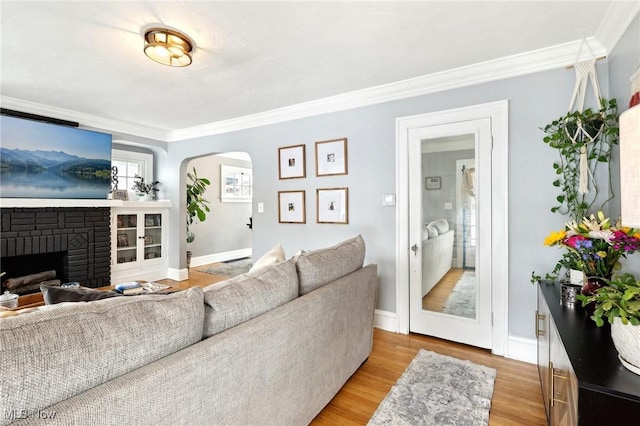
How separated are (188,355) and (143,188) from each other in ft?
16.0

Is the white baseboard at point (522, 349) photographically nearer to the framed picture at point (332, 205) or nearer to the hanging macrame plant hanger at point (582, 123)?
the hanging macrame plant hanger at point (582, 123)

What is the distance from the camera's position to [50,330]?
785 mm

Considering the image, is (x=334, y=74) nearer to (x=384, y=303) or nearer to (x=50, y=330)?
(x=384, y=303)

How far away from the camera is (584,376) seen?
1.00m

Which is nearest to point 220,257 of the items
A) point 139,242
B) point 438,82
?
point 139,242

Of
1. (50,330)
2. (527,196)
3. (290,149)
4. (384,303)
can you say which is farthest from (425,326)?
(50,330)

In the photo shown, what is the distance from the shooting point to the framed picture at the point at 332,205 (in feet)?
11.1

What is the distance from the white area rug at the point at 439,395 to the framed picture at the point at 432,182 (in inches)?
57.9

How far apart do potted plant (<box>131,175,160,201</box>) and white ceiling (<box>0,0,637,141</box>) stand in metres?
1.90

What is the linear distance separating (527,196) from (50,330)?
9.62 ft

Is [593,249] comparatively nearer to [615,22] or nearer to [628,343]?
[628,343]

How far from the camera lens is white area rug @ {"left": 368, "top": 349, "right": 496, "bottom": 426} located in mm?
1788

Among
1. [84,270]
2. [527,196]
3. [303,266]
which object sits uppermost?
[527,196]

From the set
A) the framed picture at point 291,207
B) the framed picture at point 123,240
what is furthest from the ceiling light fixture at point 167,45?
the framed picture at point 123,240
